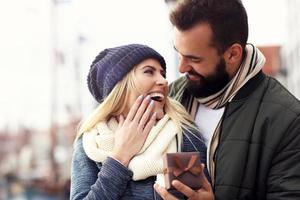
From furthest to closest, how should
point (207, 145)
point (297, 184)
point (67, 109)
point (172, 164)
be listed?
point (67, 109) → point (207, 145) → point (297, 184) → point (172, 164)

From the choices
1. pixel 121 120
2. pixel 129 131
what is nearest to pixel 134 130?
pixel 129 131

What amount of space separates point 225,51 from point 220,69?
9cm

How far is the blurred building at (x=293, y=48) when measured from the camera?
51.6 m

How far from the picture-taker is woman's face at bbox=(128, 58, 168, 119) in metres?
3.15

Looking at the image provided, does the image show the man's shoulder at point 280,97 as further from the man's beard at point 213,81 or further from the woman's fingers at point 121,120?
the woman's fingers at point 121,120

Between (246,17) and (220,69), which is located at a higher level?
(246,17)

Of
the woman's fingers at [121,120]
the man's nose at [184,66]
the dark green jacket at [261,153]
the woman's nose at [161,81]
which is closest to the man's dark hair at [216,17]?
the man's nose at [184,66]

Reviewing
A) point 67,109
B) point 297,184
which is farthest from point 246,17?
point 67,109

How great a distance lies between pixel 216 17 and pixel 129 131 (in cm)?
64

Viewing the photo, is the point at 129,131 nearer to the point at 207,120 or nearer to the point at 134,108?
the point at 134,108

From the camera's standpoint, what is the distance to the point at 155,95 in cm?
315

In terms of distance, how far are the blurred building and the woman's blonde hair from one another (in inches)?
1849

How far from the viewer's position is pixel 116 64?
3.21 m

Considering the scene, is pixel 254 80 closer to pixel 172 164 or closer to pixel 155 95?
pixel 155 95
